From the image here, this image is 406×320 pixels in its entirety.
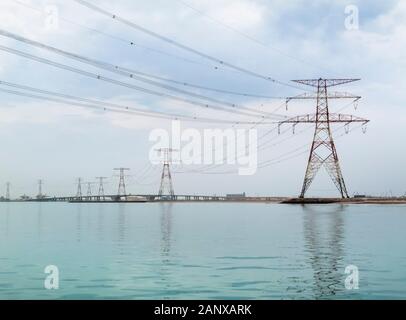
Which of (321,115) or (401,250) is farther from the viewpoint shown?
Answer: (321,115)

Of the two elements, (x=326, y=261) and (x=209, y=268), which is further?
(x=326, y=261)

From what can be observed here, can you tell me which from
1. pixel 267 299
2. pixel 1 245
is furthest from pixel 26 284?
pixel 1 245

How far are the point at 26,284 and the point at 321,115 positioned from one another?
147545 mm

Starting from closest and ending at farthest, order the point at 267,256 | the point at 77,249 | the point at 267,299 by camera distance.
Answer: the point at 267,299
the point at 267,256
the point at 77,249

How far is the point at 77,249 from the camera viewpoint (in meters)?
64.5

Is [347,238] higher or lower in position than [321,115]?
lower

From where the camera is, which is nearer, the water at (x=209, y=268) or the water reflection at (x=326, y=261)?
the water at (x=209, y=268)

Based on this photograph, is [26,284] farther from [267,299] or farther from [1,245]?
[1,245]

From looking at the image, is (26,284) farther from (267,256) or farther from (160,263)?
(267,256)

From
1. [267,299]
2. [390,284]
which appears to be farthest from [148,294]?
[390,284]

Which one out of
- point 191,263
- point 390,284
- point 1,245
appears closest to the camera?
point 390,284

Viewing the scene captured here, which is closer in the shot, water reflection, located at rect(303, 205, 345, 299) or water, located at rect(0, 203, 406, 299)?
water, located at rect(0, 203, 406, 299)

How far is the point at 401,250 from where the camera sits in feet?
192
